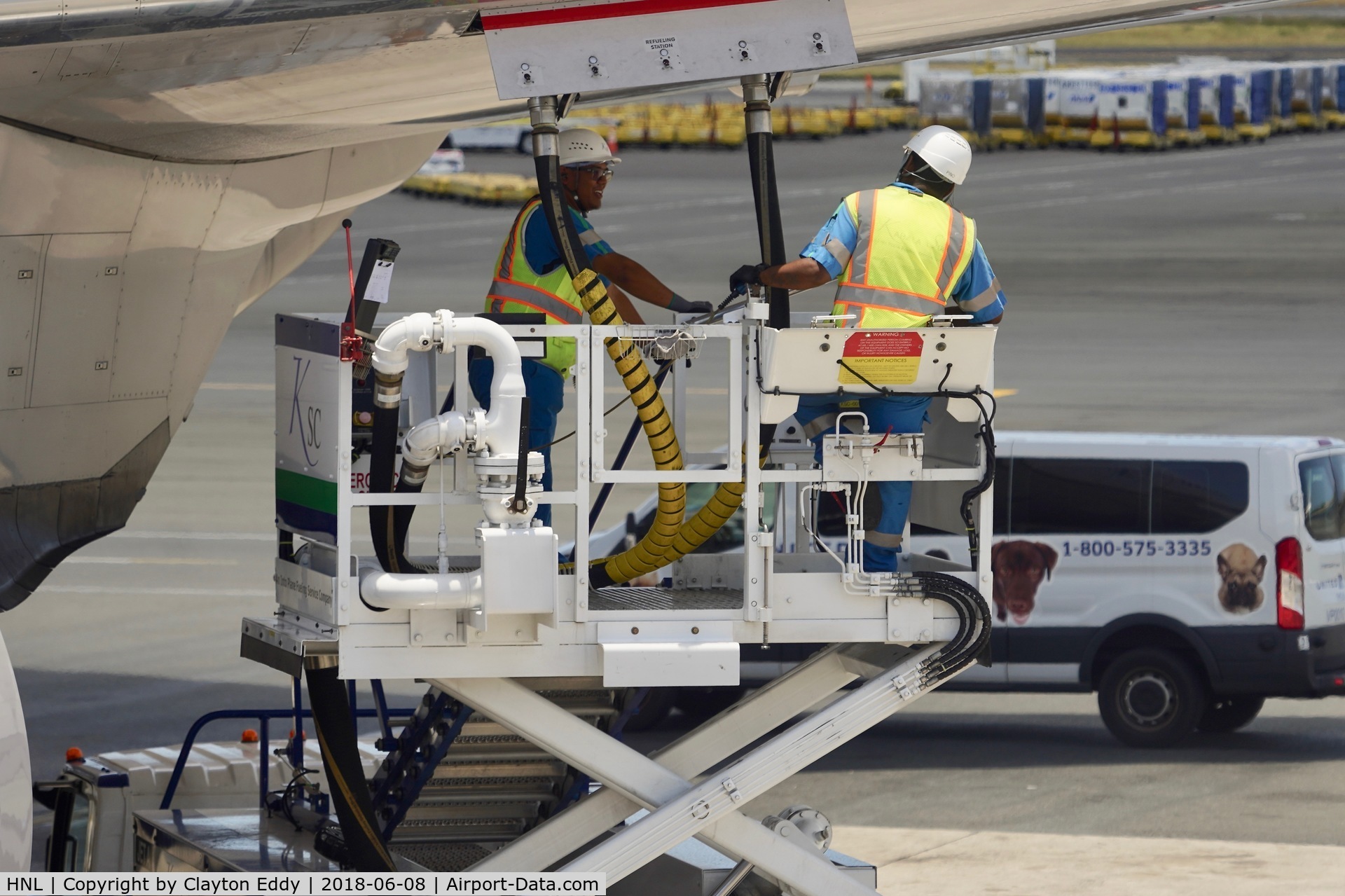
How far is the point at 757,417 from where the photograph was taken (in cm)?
792

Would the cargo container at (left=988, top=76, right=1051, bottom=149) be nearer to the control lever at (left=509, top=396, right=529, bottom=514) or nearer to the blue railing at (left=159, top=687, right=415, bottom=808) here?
the blue railing at (left=159, top=687, right=415, bottom=808)

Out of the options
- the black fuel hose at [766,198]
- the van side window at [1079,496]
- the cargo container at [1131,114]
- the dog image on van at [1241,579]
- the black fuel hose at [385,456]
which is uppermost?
the cargo container at [1131,114]

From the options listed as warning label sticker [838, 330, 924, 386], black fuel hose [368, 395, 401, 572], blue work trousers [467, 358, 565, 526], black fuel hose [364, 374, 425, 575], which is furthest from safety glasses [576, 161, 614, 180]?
warning label sticker [838, 330, 924, 386]

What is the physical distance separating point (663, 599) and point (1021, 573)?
240 inches

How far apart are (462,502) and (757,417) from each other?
129cm

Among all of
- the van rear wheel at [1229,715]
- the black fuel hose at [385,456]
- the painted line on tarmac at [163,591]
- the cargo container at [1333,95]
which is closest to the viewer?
the black fuel hose at [385,456]

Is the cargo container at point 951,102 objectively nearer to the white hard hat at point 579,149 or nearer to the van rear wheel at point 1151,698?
the van rear wheel at point 1151,698

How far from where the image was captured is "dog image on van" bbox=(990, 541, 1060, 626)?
544 inches

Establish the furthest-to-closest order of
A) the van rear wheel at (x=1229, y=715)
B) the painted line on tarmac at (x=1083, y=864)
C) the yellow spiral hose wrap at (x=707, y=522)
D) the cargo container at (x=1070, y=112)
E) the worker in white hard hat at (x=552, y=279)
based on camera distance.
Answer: the cargo container at (x=1070, y=112)
the van rear wheel at (x=1229, y=715)
the painted line on tarmac at (x=1083, y=864)
the worker in white hard hat at (x=552, y=279)
the yellow spiral hose wrap at (x=707, y=522)

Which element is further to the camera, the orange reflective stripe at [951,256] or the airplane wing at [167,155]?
the airplane wing at [167,155]

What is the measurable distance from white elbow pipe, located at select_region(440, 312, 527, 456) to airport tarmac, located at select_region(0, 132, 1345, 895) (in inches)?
176

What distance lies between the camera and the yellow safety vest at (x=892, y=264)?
26.7 ft

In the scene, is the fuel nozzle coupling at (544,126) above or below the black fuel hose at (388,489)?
above

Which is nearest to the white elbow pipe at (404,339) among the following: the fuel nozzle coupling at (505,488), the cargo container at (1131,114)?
the fuel nozzle coupling at (505,488)
